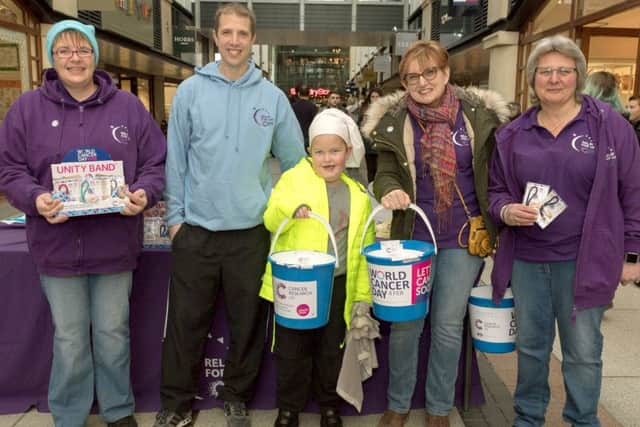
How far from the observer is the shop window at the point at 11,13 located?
9.66 meters

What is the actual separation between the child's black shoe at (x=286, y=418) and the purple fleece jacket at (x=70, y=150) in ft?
3.79

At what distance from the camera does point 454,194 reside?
2.83 meters

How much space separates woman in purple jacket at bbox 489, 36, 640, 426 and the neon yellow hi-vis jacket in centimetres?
67

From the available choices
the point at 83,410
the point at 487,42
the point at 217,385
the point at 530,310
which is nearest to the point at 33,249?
the point at 83,410

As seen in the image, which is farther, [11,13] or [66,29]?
[11,13]

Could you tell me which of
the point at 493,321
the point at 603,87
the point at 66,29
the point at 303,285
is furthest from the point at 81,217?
the point at 603,87

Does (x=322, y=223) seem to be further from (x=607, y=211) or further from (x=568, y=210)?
(x=607, y=211)

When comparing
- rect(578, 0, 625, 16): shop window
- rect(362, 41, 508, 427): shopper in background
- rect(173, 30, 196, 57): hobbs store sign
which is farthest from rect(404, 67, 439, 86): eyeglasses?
rect(173, 30, 196, 57): hobbs store sign

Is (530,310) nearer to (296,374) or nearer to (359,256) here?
(359,256)

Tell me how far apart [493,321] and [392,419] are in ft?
2.62

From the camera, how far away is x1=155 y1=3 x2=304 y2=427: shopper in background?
2.88m

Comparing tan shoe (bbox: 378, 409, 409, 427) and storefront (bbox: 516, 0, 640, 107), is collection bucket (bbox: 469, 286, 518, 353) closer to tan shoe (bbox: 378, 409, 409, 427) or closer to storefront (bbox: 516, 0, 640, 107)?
tan shoe (bbox: 378, 409, 409, 427)

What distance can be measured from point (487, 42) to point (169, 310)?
12399 mm

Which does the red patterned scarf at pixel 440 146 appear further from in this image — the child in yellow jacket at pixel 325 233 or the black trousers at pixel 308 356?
the black trousers at pixel 308 356
